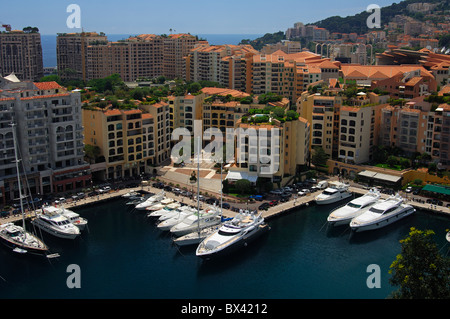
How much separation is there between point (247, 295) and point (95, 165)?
24.7 metres

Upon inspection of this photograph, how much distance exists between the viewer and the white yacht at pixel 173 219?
41938 mm

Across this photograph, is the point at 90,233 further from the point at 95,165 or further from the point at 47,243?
the point at 95,165

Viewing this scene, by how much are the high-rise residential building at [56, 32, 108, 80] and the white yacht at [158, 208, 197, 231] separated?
74705mm

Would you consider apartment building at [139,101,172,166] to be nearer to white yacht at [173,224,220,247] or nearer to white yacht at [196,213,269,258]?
white yacht at [173,224,220,247]

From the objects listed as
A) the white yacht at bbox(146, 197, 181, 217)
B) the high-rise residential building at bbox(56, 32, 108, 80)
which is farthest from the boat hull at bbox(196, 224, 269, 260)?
the high-rise residential building at bbox(56, 32, 108, 80)

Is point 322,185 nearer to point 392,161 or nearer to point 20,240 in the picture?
point 392,161

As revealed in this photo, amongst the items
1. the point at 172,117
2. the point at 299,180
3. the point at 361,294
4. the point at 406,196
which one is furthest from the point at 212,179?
the point at 361,294

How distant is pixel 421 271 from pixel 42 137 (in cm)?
3514

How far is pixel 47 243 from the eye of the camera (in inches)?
1571

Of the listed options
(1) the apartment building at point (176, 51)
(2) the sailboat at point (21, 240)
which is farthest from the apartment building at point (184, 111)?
(1) the apartment building at point (176, 51)

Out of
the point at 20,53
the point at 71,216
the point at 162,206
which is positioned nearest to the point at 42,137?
the point at 71,216

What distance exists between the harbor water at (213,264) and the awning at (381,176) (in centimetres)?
558

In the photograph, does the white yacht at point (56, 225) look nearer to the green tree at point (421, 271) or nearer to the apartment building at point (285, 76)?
the green tree at point (421, 271)

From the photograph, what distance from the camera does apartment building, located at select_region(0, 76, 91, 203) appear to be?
45906mm
